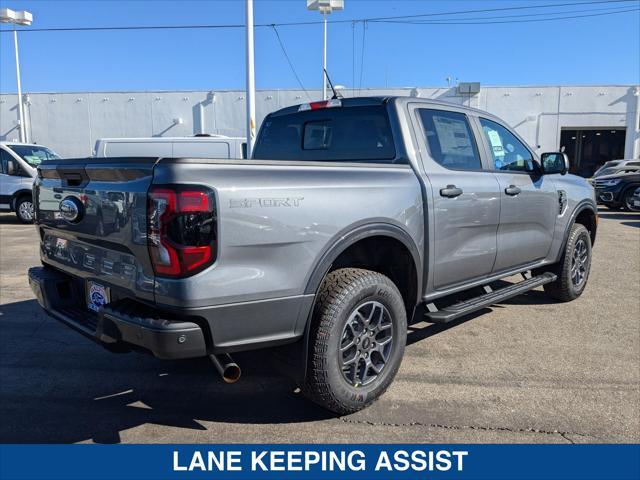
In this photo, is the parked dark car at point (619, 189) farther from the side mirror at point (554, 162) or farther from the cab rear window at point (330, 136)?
the cab rear window at point (330, 136)

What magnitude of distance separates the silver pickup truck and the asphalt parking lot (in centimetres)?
39

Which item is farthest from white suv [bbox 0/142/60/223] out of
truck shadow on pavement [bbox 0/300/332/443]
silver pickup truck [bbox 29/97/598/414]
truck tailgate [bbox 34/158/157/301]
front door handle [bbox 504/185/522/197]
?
front door handle [bbox 504/185/522/197]

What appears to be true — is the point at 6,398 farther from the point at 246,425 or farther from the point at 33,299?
the point at 33,299

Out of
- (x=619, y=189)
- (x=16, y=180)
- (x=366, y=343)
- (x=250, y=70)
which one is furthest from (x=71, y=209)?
(x=619, y=189)

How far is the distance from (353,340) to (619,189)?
50.5 ft

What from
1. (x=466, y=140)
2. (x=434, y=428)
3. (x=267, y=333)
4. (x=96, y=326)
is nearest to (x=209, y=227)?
(x=267, y=333)

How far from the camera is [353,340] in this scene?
10.5 ft

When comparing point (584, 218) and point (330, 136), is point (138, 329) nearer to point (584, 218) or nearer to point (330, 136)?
point (330, 136)

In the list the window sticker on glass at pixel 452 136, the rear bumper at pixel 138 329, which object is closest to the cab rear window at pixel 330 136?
the window sticker on glass at pixel 452 136

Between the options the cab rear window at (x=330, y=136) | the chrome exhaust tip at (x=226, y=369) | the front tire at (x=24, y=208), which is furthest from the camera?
the front tire at (x=24, y=208)

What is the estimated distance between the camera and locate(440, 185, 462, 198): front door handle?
3742mm

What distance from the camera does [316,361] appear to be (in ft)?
9.65

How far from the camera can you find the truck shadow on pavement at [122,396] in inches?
123

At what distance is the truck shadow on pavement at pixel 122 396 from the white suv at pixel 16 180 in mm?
9816
